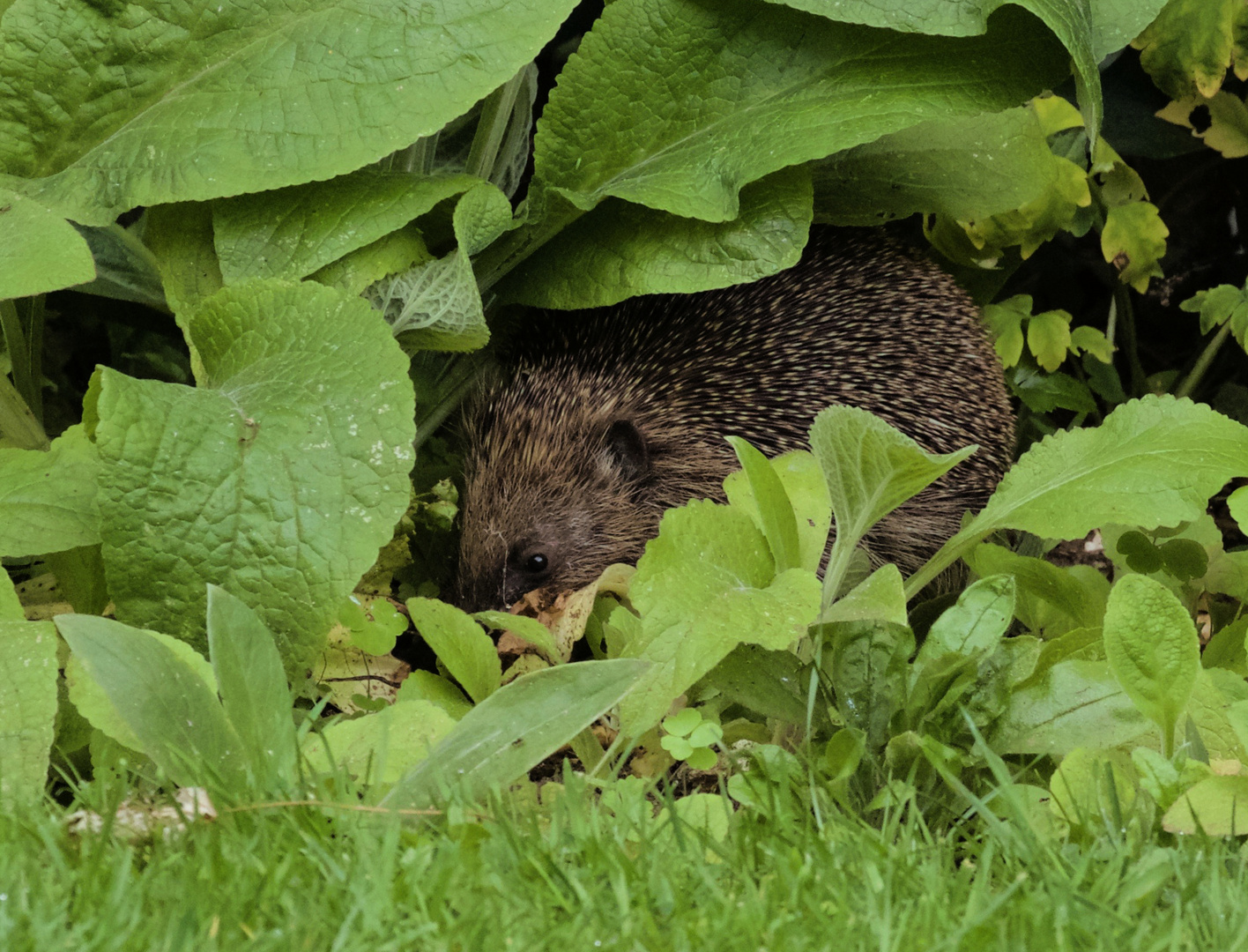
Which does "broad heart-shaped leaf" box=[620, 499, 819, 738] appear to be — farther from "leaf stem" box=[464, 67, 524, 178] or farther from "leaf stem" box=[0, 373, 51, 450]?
"leaf stem" box=[0, 373, 51, 450]

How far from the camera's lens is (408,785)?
1575mm

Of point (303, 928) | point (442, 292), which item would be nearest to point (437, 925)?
point (303, 928)

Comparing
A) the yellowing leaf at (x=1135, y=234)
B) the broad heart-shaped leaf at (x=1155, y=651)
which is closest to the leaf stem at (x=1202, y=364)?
the yellowing leaf at (x=1135, y=234)

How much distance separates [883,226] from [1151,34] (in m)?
0.87

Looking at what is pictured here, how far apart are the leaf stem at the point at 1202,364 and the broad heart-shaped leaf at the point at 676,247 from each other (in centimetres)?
169

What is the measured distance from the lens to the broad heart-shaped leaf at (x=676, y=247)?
2604 mm

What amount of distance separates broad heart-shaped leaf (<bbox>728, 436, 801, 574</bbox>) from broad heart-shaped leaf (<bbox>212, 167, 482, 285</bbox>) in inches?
36.3

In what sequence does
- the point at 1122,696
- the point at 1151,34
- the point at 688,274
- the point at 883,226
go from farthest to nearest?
1. the point at 883,226
2. the point at 1151,34
3. the point at 688,274
4. the point at 1122,696

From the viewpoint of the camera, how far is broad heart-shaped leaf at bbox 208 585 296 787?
165 centimetres

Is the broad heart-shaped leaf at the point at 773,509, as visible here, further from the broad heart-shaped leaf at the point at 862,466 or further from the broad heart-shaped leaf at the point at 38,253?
the broad heart-shaped leaf at the point at 38,253

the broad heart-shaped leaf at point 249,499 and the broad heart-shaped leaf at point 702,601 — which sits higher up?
the broad heart-shaped leaf at point 249,499

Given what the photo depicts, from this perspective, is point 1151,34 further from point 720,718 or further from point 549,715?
point 549,715

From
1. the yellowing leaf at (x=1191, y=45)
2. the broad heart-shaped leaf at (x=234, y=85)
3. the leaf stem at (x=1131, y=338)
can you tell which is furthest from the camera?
the leaf stem at (x=1131, y=338)

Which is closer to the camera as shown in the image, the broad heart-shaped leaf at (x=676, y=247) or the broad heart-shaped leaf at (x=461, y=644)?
the broad heart-shaped leaf at (x=461, y=644)
